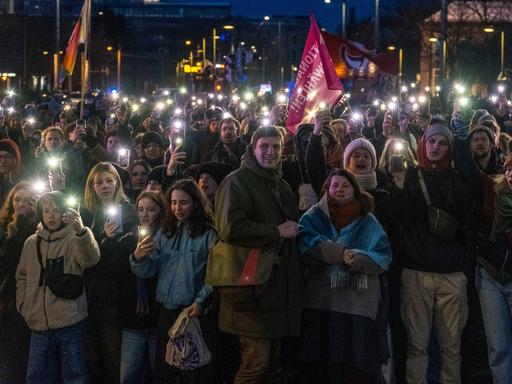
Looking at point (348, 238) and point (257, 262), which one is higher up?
point (348, 238)

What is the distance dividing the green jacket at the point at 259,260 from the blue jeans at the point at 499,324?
4.90 ft

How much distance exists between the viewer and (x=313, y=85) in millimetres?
10617

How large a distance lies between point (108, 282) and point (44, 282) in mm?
484

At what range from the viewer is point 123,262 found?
6.58m

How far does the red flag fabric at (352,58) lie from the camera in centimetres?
1962

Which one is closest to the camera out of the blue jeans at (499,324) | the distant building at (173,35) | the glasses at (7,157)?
the blue jeans at (499,324)

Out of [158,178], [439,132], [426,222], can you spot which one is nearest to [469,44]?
[158,178]

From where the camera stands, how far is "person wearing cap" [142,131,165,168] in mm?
10477

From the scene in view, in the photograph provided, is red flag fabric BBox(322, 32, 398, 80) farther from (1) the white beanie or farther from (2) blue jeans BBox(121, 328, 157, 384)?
(2) blue jeans BBox(121, 328, 157, 384)

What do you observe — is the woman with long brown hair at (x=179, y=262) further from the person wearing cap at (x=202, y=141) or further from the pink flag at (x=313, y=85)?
the person wearing cap at (x=202, y=141)

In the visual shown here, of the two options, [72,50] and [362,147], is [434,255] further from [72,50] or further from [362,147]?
[72,50]

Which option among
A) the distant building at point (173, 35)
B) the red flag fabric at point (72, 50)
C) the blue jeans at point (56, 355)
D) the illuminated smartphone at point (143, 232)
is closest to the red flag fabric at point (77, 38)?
the red flag fabric at point (72, 50)

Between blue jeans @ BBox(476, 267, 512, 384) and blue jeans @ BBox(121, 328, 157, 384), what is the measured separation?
231 cm

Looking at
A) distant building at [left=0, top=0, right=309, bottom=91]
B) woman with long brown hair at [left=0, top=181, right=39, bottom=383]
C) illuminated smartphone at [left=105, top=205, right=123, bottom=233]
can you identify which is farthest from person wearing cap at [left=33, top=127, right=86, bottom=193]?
distant building at [left=0, top=0, right=309, bottom=91]
